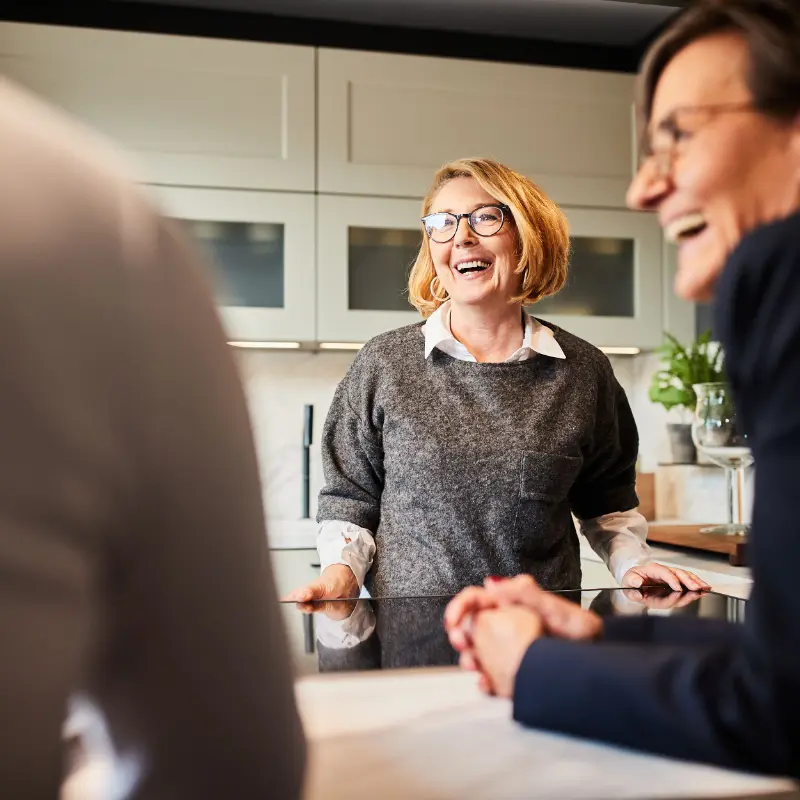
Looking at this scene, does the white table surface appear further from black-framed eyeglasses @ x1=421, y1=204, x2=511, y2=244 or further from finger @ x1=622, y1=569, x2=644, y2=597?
black-framed eyeglasses @ x1=421, y1=204, x2=511, y2=244

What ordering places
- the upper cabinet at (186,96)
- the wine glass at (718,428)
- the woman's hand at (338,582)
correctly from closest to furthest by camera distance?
the woman's hand at (338,582) → the wine glass at (718,428) → the upper cabinet at (186,96)

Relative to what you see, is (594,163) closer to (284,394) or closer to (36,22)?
(284,394)

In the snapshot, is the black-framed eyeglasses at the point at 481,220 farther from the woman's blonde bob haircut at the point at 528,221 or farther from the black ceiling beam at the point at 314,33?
the black ceiling beam at the point at 314,33

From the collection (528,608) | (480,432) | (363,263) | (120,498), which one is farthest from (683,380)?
(120,498)

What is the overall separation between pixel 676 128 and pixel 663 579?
67 centimetres

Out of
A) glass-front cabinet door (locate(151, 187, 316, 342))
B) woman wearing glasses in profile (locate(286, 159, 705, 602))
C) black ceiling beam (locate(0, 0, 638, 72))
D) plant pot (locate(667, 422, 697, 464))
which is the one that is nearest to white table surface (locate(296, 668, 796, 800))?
woman wearing glasses in profile (locate(286, 159, 705, 602))

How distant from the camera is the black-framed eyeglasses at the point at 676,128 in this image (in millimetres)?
628

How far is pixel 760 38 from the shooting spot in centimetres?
62

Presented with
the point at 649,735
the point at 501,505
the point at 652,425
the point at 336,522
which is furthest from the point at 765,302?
the point at 652,425

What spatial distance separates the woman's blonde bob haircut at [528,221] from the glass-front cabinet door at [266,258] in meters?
0.99

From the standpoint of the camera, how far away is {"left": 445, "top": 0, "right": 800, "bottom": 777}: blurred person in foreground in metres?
0.50

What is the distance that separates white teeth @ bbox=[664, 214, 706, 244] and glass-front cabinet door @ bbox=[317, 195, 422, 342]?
198 centimetres

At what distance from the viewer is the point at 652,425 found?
10.4ft

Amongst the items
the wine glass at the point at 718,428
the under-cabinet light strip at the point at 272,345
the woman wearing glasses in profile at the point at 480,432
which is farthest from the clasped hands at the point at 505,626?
the under-cabinet light strip at the point at 272,345
